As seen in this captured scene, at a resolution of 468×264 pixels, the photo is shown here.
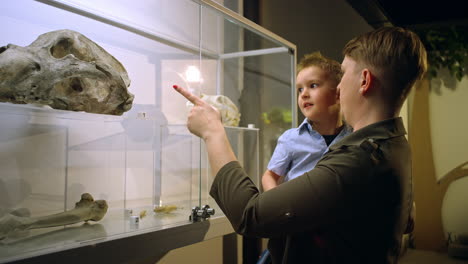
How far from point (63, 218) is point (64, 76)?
425mm

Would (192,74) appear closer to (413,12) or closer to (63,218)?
(63,218)

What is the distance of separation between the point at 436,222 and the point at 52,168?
3.98 metres

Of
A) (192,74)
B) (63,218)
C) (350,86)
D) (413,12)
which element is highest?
(413,12)

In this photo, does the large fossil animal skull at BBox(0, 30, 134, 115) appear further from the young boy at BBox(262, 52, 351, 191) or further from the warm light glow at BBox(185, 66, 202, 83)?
the young boy at BBox(262, 52, 351, 191)

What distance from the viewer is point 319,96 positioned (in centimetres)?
169

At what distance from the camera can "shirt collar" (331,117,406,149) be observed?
2.97 feet

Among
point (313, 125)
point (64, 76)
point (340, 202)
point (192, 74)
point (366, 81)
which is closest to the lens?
point (340, 202)

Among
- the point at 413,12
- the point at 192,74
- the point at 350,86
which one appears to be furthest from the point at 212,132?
the point at 413,12

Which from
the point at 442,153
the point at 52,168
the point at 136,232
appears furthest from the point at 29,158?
the point at 442,153

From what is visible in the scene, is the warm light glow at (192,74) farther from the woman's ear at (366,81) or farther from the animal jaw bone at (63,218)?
the woman's ear at (366,81)

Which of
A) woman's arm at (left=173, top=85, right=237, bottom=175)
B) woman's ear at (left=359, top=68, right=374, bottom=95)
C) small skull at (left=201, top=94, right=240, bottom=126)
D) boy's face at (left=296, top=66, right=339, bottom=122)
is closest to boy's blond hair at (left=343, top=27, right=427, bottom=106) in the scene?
woman's ear at (left=359, top=68, right=374, bottom=95)

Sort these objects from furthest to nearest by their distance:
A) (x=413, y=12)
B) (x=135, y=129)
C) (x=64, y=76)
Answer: (x=413, y=12), (x=135, y=129), (x=64, y=76)

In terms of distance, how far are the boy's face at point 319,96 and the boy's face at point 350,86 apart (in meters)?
0.70

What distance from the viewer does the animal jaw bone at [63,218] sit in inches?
39.8
